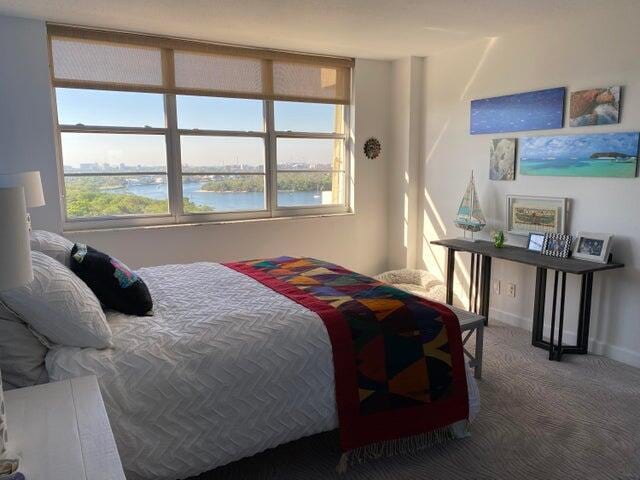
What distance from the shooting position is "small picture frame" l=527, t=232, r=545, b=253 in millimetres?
3766

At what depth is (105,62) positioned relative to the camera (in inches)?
154

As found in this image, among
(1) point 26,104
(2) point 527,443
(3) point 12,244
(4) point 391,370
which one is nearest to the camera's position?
(3) point 12,244

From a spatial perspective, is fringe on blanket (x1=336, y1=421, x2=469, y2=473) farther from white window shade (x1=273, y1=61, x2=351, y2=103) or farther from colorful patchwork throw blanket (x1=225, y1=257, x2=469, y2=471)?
white window shade (x1=273, y1=61, x2=351, y2=103)

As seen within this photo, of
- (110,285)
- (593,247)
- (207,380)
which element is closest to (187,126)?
(110,285)

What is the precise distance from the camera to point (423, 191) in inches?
198

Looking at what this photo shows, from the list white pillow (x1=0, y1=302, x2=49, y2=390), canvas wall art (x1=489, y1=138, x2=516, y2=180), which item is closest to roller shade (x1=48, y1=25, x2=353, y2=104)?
canvas wall art (x1=489, y1=138, x2=516, y2=180)

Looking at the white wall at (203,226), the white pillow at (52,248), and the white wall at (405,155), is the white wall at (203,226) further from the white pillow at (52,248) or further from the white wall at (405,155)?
the white pillow at (52,248)

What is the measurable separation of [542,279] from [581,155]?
3.04 ft

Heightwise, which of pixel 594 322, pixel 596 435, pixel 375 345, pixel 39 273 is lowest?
pixel 596 435

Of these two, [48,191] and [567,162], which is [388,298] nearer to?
[567,162]

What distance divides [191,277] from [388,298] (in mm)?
1215

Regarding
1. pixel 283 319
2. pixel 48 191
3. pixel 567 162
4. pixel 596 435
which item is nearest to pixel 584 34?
pixel 567 162

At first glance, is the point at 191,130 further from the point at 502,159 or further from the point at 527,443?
the point at 527,443

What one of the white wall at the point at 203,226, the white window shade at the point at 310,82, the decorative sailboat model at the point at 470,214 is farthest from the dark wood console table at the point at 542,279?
the white window shade at the point at 310,82
